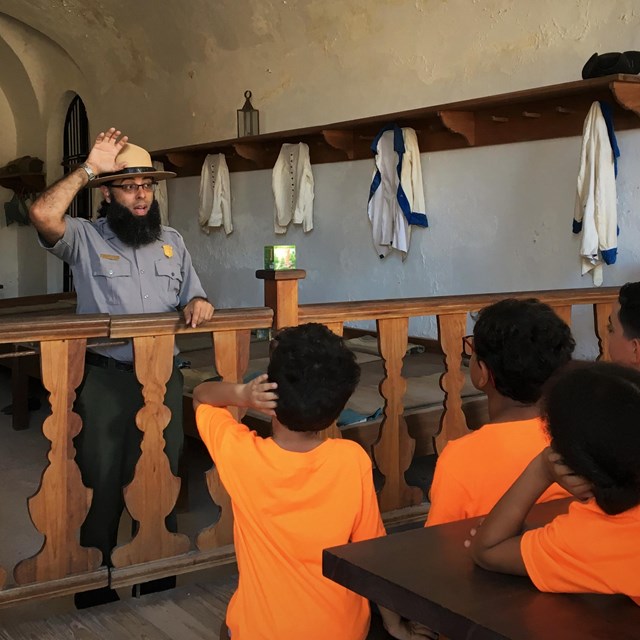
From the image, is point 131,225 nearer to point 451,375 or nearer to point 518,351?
point 451,375

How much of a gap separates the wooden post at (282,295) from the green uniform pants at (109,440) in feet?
1.38

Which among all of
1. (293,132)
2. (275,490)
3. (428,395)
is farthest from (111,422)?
(293,132)

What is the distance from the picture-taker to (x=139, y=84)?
8289 millimetres

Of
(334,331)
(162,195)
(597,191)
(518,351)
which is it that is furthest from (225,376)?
(162,195)

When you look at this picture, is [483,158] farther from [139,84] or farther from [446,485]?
[139,84]

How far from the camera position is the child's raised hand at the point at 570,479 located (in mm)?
1248

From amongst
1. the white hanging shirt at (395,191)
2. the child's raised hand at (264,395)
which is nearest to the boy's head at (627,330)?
the child's raised hand at (264,395)

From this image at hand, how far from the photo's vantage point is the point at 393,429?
3.05 metres

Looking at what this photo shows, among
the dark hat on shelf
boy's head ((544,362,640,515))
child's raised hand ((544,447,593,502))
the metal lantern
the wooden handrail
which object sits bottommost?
child's raised hand ((544,447,593,502))

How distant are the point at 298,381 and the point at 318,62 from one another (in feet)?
15.8

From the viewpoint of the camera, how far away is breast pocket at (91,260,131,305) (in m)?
2.97

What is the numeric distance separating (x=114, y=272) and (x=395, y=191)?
2.95 m

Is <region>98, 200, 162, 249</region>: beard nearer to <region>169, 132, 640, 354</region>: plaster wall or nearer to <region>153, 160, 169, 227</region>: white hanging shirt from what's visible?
<region>169, 132, 640, 354</region>: plaster wall

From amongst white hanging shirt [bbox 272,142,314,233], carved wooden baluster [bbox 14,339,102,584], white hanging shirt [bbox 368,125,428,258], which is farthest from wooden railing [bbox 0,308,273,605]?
white hanging shirt [bbox 272,142,314,233]
